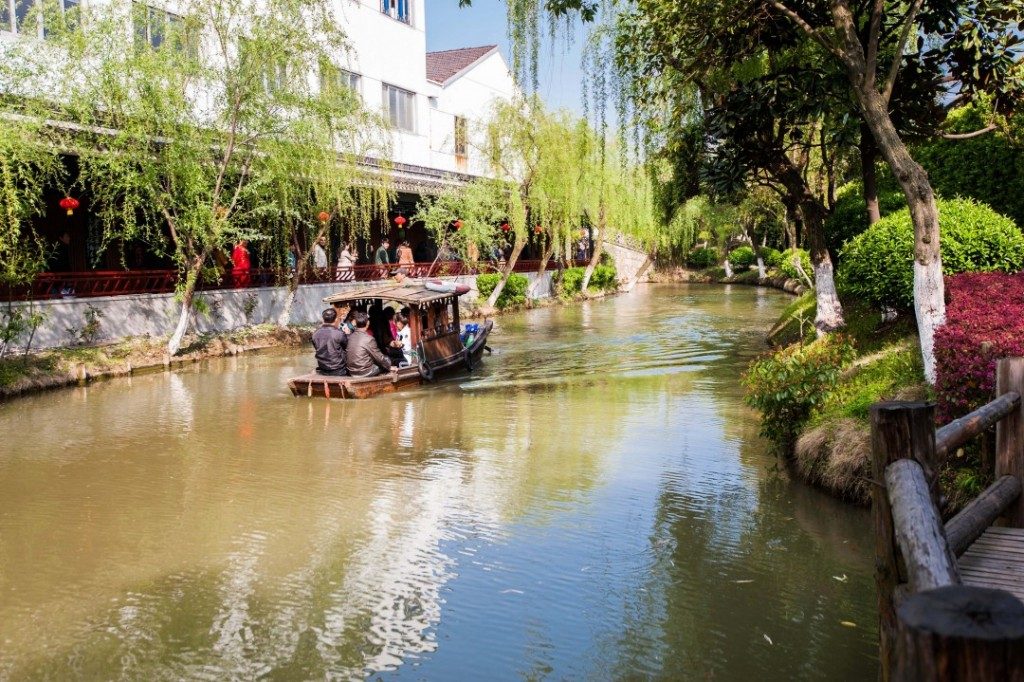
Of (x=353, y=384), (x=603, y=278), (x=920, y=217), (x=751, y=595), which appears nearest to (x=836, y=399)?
(x=920, y=217)

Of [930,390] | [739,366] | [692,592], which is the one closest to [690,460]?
[930,390]

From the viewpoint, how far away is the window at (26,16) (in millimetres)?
16594

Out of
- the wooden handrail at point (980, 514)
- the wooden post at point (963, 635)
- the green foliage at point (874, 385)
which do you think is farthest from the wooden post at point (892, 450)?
the green foliage at point (874, 385)

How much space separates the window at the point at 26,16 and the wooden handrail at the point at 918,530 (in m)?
17.3

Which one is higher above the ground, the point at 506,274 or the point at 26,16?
the point at 26,16

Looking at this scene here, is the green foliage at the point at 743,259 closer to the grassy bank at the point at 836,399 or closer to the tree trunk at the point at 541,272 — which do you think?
the tree trunk at the point at 541,272

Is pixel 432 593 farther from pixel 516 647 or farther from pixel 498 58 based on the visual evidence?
pixel 498 58

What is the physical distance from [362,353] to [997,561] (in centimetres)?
1192

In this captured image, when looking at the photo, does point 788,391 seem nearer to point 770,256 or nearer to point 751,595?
point 751,595

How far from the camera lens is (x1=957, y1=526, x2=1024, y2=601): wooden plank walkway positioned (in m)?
4.05

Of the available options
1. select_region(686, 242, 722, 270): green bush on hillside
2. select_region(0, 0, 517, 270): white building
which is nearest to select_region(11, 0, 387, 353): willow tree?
select_region(0, 0, 517, 270): white building

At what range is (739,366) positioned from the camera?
1803cm

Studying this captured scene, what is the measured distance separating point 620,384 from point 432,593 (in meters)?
9.88

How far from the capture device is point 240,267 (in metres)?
22.4
